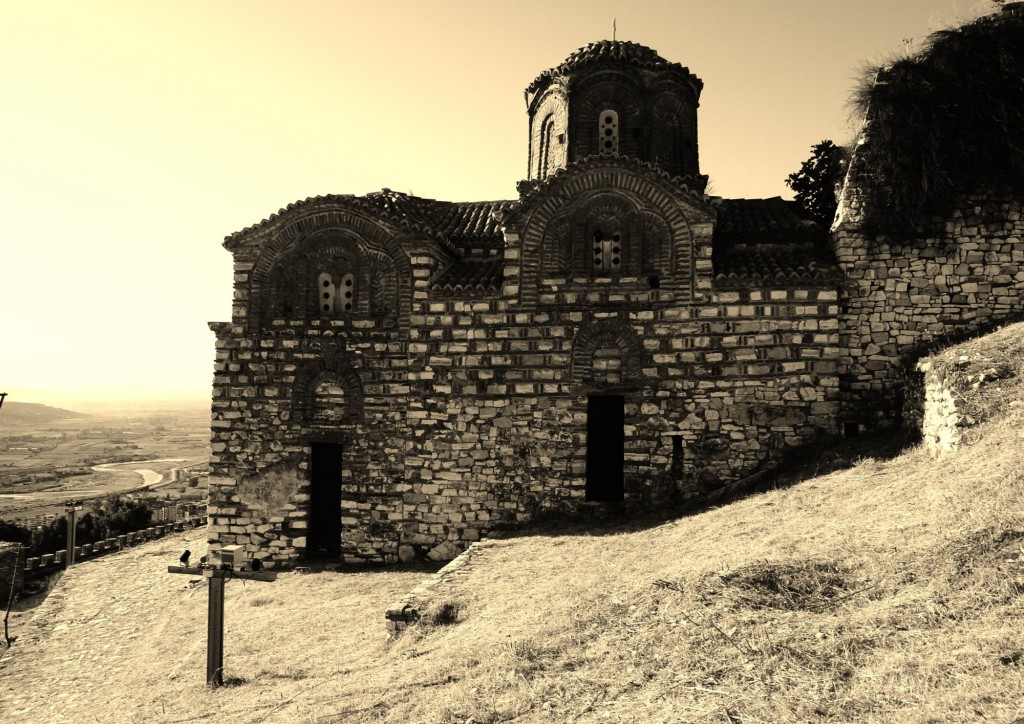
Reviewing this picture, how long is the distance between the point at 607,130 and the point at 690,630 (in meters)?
12.5

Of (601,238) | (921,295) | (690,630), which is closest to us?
(690,630)

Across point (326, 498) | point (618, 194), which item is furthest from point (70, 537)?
point (618, 194)

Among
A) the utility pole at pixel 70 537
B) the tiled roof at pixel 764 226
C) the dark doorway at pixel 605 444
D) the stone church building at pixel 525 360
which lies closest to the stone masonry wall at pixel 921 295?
the stone church building at pixel 525 360

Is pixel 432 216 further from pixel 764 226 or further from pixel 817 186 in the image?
pixel 817 186

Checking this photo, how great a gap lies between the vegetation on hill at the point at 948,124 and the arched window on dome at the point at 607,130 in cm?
541

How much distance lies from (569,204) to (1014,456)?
25.9ft

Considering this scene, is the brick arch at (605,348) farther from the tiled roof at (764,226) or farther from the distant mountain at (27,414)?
the distant mountain at (27,414)

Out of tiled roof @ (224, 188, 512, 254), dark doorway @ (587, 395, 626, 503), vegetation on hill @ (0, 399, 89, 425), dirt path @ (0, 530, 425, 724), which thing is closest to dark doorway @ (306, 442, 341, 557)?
dirt path @ (0, 530, 425, 724)

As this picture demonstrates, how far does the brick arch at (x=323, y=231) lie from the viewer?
12805mm

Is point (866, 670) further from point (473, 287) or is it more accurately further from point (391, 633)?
point (473, 287)

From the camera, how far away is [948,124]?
11789 mm

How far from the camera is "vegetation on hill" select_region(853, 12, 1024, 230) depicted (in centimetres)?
1157

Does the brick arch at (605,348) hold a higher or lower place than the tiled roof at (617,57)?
lower

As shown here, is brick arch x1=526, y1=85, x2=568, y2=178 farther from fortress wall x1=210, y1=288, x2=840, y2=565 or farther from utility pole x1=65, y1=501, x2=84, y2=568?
utility pole x1=65, y1=501, x2=84, y2=568
